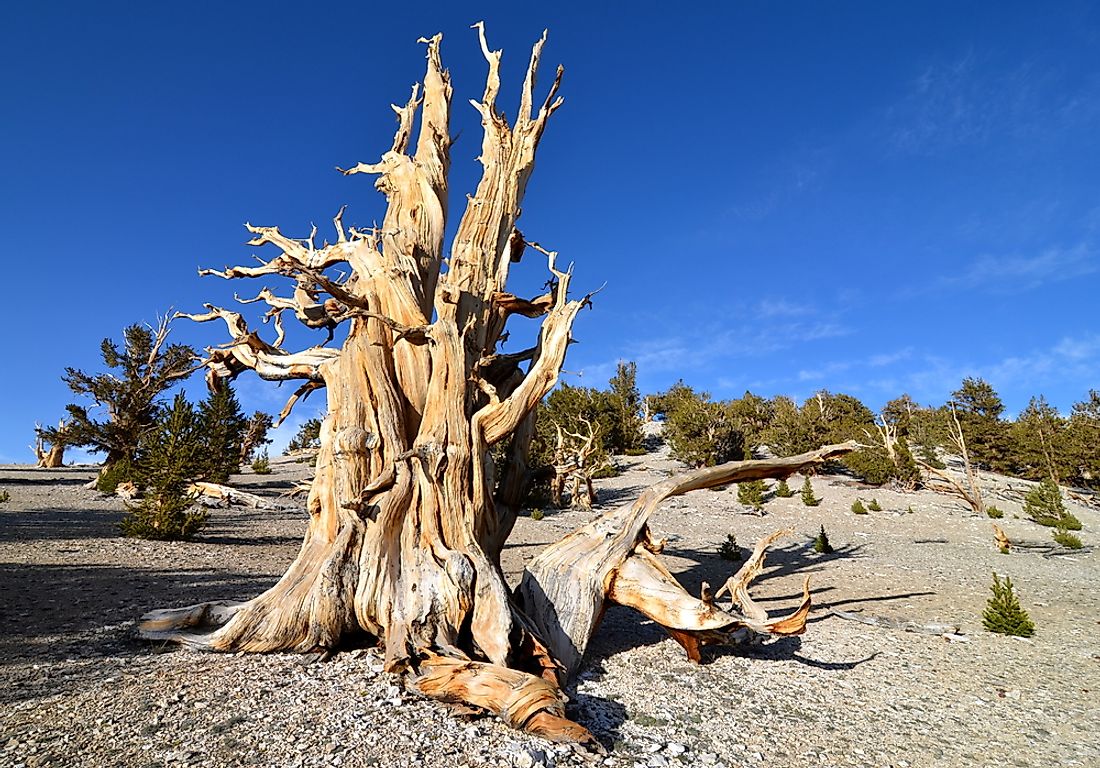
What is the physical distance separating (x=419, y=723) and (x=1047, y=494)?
21.1 m

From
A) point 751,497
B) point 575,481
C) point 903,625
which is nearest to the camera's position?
point 903,625

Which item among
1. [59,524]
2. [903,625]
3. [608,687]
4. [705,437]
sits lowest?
[608,687]

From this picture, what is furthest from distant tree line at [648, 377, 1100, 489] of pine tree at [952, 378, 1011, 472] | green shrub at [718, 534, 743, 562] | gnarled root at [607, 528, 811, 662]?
gnarled root at [607, 528, 811, 662]

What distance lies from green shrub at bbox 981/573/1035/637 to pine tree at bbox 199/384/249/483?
15.7 m

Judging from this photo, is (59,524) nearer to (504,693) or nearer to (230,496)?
(230,496)

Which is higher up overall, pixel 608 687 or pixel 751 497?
pixel 751 497

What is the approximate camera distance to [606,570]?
6.25 meters

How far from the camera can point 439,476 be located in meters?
6.09

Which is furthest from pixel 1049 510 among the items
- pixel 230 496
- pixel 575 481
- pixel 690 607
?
pixel 230 496

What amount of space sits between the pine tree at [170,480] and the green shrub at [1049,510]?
2215 centimetres

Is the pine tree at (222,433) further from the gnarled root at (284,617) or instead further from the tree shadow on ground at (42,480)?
the gnarled root at (284,617)

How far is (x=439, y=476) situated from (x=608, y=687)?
2.72 metres

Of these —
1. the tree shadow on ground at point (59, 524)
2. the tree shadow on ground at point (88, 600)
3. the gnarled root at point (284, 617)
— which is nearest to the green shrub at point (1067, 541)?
the gnarled root at point (284, 617)

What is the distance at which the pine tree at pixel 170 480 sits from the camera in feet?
36.8
